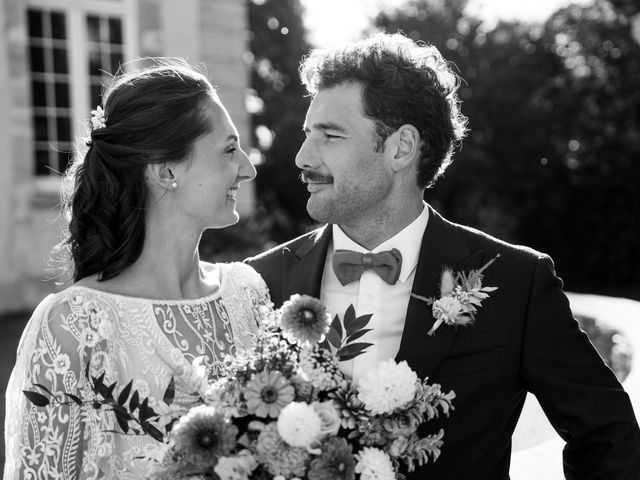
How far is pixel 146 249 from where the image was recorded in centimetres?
283

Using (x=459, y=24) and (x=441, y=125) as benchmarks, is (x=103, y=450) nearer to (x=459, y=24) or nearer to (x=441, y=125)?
(x=441, y=125)

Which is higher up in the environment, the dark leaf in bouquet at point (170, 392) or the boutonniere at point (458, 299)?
the boutonniere at point (458, 299)

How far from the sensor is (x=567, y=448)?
8.80 feet

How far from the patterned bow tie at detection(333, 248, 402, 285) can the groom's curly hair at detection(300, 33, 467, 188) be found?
15.6 inches

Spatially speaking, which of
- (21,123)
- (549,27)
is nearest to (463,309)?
(21,123)

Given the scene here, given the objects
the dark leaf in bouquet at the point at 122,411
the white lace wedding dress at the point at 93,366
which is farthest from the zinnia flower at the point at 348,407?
the dark leaf in bouquet at the point at 122,411

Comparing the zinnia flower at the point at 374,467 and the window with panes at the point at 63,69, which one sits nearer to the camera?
the zinnia flower at the point at 374,467

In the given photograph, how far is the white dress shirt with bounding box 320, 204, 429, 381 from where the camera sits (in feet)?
8.95

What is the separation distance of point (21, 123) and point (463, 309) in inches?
327

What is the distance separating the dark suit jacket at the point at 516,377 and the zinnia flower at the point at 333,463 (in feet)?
2.60

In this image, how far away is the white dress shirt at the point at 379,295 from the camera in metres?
2.73

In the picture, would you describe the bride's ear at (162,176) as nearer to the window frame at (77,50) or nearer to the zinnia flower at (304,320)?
the zinnia flower at (304,320)

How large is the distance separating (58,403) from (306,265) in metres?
1.04

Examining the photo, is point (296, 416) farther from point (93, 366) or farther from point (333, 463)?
point (93, 366)
